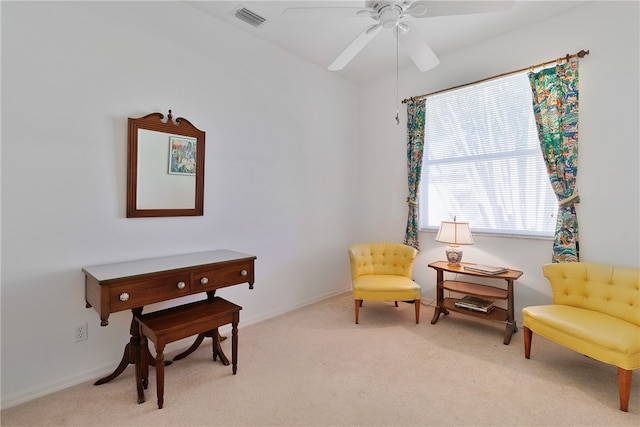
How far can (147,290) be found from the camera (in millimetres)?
1911

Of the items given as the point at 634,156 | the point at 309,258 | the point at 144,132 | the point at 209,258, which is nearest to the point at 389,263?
the point at 309,258

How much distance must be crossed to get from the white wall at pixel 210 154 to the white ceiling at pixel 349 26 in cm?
13

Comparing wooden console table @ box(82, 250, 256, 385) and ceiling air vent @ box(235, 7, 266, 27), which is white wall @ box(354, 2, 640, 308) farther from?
wooden console table @ box(82, 250, 256, 385)

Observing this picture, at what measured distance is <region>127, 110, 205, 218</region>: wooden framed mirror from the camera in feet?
7.52

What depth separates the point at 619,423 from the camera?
5.52 ft

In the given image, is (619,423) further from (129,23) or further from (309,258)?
(129,23)

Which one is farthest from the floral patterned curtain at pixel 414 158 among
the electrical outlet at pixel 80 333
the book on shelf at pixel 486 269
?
the electrical outlet at pixel 80 333

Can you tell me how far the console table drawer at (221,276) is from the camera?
7.07 ft

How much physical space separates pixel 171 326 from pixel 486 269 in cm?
273

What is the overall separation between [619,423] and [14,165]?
384 centimetres

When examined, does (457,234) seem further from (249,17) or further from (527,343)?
(249,17)

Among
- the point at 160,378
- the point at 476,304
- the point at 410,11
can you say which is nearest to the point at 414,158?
the point at 476,304

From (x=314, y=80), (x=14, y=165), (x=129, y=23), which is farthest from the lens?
(x=314, y=80)

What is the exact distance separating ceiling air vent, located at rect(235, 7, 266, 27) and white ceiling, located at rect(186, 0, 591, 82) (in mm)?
39
